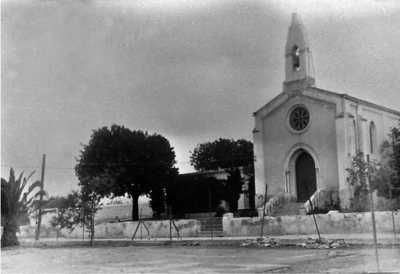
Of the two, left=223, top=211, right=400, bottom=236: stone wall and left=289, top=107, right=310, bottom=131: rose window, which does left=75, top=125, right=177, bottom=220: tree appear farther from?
left=223, top=211, right=400, bottom=236: stone wall

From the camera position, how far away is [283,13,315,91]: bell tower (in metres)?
40.9

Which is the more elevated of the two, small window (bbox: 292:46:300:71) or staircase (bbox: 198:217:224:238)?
small window (bbox: 292:46:300:71)

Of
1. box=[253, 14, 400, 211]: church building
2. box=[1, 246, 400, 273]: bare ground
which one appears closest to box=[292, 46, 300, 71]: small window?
box=[253, 14, 400, 211]: church building

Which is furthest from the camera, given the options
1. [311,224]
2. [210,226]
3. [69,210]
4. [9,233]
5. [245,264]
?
[69,210]

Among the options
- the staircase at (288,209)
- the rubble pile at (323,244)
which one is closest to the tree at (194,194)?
the staircase at (288,209)

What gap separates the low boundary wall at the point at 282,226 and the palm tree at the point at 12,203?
906cm

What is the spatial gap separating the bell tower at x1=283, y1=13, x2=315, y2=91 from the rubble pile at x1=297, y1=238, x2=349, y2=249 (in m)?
19.9

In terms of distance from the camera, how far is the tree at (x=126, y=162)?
46.4m

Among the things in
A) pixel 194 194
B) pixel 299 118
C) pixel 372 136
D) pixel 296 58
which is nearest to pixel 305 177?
pixel 299 118

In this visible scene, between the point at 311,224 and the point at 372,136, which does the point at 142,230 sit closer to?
the point at 311,224

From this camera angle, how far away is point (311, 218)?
2769 centimetres

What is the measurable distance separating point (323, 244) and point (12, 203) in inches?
579

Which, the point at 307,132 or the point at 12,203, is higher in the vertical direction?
the point at 307,132

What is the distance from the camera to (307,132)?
3934 cm
